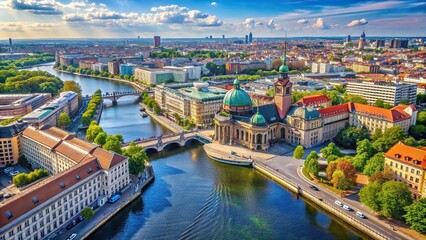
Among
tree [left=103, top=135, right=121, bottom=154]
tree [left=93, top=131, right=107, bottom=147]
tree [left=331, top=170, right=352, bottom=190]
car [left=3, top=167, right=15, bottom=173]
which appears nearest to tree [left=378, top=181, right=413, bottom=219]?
tree [left=331, top=170, right=352, bottom=190]

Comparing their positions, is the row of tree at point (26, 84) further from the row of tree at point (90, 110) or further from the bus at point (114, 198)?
the bus at point (114, 198)

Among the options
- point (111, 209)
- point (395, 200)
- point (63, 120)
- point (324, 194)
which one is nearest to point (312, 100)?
point (324, 194)

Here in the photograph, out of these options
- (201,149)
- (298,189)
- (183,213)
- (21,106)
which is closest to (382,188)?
(298,189)

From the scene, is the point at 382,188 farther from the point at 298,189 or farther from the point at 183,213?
the point at 183,213

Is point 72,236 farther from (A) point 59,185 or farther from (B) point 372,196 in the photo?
(B) point 372,196

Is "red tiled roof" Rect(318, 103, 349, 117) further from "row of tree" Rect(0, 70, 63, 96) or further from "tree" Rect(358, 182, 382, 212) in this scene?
"row of tree" Rect(0, 70, 63, 96)
